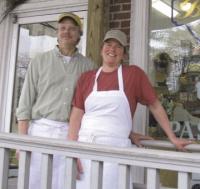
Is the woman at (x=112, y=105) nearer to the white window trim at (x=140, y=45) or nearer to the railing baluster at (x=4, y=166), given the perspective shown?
the railing baluster at (x=4, y=166)

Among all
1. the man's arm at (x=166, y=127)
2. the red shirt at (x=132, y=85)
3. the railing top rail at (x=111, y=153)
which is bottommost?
the railing top rail at (x=111, y=153)

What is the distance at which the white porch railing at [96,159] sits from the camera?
1966 mm

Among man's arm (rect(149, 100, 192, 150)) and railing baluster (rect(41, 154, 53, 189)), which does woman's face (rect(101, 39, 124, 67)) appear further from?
railing baluster (rect(41, 154, 53, 189))

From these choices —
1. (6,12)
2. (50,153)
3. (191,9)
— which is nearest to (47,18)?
(6,12)

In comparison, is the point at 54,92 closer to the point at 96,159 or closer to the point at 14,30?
the point at 96,159

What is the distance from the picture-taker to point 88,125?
285 centimetres

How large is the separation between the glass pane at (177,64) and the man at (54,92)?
1.17 meters

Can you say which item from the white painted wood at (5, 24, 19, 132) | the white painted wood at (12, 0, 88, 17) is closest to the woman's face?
the white painted wood at (12, 0, 88, 17)

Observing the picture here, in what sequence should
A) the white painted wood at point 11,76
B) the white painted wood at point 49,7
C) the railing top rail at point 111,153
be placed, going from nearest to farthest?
the railing top rail at point 111,153, the white painted wood at point 49,7, the white painted wood at point 11,76

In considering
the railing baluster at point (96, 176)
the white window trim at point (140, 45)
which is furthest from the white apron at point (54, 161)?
the white window trim at point (140, 45)

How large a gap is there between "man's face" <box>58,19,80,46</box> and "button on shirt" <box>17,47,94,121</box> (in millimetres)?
119

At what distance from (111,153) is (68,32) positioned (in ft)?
4.07

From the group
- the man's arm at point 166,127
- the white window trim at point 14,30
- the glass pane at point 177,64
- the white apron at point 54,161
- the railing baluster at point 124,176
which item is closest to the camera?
the railing baluster at point 124,176

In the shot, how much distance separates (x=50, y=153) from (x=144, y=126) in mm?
1793
